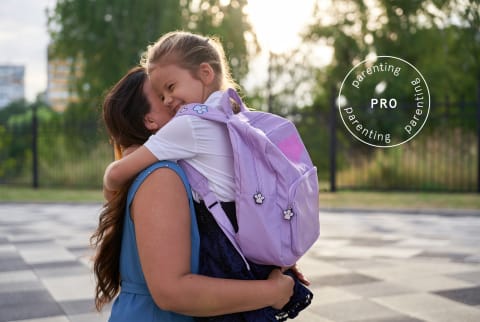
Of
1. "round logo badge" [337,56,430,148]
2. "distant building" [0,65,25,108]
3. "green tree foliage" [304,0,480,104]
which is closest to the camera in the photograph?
"round logo badge" [337,56,430,148]

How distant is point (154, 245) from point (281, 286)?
0.33 metres

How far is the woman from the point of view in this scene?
4.76ft

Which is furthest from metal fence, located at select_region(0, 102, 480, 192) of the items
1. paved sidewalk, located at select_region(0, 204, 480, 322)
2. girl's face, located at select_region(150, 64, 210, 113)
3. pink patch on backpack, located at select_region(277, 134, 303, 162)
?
pink patch on backpack, located at select_region(277, 134, 303, 162)

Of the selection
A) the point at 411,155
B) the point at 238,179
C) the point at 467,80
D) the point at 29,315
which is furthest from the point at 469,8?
the point at 238,179

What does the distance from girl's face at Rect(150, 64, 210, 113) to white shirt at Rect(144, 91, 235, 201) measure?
0.15 m

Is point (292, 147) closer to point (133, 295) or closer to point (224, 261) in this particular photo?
point (224, 261)

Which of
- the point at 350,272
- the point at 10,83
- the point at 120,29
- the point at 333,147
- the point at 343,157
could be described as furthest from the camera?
the point at 10,83

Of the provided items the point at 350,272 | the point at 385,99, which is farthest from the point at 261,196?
the point at 385,99

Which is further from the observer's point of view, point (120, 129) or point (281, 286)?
point (120, 129)

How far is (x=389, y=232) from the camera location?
8.12 m

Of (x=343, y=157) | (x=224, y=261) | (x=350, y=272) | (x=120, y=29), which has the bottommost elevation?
(x=343, y=157)

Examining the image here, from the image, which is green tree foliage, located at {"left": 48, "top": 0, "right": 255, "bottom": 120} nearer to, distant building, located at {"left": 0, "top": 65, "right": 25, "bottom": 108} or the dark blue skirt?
the dark blue skirt

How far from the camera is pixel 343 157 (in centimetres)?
2253

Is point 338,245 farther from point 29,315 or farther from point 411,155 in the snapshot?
point 411,155
